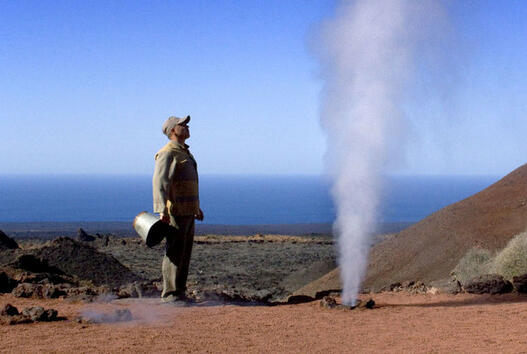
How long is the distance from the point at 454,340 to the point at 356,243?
231cm

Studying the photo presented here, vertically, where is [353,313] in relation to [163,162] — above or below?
below

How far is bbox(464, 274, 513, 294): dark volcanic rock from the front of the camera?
8172 millimetres

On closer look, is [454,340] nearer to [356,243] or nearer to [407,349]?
[407,349]

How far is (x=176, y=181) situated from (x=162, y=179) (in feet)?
0.94

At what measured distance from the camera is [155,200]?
23.5 ft

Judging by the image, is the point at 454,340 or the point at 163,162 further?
the point at 163,162

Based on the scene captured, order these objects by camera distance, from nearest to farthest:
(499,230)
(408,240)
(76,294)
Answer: (76,294), (499,230), (408,240)

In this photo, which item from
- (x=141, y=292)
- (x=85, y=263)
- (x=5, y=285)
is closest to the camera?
(x=141, y=292)

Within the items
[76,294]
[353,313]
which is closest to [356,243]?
[353,313]

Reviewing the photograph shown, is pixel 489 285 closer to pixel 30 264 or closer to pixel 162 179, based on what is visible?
pixel 162 179

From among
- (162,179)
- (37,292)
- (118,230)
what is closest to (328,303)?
(162,179)

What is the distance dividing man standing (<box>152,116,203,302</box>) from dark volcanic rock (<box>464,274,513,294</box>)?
13.3ft

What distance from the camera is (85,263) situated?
14430 millimetres

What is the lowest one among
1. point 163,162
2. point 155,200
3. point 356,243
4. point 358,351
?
point 358,351
